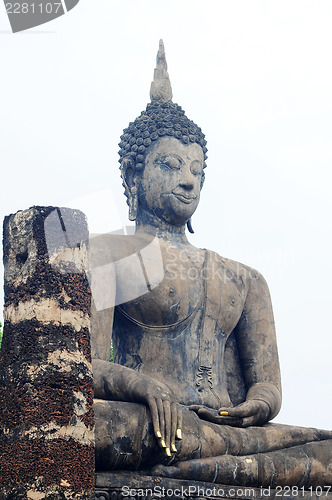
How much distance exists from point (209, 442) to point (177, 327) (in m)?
1.70

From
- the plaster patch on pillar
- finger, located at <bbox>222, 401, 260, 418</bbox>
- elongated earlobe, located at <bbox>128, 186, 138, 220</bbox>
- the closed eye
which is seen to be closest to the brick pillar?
the plaster patch on pillar

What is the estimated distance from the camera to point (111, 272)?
1040 cm

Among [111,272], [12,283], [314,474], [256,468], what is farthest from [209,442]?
[12,283]

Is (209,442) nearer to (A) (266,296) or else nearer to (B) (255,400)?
(B) (255,400)

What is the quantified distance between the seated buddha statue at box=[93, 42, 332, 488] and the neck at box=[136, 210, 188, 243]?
1 cm

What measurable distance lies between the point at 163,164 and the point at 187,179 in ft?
1.11

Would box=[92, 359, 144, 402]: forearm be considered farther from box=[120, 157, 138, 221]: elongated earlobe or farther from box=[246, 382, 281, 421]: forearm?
box=[120, 157, 138, 221]: elongated earlobe

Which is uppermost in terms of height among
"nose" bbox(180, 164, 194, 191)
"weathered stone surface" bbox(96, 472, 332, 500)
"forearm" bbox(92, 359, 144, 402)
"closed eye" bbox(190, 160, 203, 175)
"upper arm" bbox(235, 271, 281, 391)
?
"closed eye" bbox(190, 160, 203, 175)

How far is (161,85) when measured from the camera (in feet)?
38.9

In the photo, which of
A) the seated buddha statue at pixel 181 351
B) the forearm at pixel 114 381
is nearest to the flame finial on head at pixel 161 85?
the seated buddha statue at pixel 181 351

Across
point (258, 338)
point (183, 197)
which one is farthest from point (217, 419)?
point (183, 197)

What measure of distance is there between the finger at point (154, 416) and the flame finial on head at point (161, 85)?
4.35m

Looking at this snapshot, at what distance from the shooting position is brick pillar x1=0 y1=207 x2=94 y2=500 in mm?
6938

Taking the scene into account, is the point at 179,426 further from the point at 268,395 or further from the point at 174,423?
the point at 268,395
